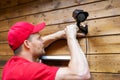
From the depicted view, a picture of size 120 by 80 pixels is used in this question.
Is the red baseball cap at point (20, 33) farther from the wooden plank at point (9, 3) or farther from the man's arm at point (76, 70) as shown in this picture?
the wooden plank at point (9, 3)

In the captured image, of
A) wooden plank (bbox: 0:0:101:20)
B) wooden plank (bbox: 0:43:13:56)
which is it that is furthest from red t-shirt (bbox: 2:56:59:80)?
wooden plank (bbox: 0:43:13:56)

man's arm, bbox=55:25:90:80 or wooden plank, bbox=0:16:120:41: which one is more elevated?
wooden plank, bbox=0:16:120:41

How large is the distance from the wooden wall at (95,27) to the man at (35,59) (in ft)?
0.51

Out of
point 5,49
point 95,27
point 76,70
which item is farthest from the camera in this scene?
point 5,49

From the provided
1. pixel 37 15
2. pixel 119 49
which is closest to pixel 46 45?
pixel 37 15

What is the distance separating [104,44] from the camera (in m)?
1.74

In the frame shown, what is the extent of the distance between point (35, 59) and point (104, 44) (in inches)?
26.1

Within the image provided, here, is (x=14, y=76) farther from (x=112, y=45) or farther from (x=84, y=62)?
(x=112, y=45)

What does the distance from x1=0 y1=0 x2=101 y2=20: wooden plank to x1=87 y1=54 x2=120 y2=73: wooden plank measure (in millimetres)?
533

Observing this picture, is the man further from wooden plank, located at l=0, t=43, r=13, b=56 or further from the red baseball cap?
wooden plank, located at l=0, t=43, r=13, b=56

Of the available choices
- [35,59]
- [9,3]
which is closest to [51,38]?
[35,59]

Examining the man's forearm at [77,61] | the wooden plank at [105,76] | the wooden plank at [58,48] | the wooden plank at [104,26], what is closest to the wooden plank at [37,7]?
the wooden plank at [104,26]

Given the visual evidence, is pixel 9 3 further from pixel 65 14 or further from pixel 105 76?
pixel 105 76

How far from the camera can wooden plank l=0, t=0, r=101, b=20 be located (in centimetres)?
205
